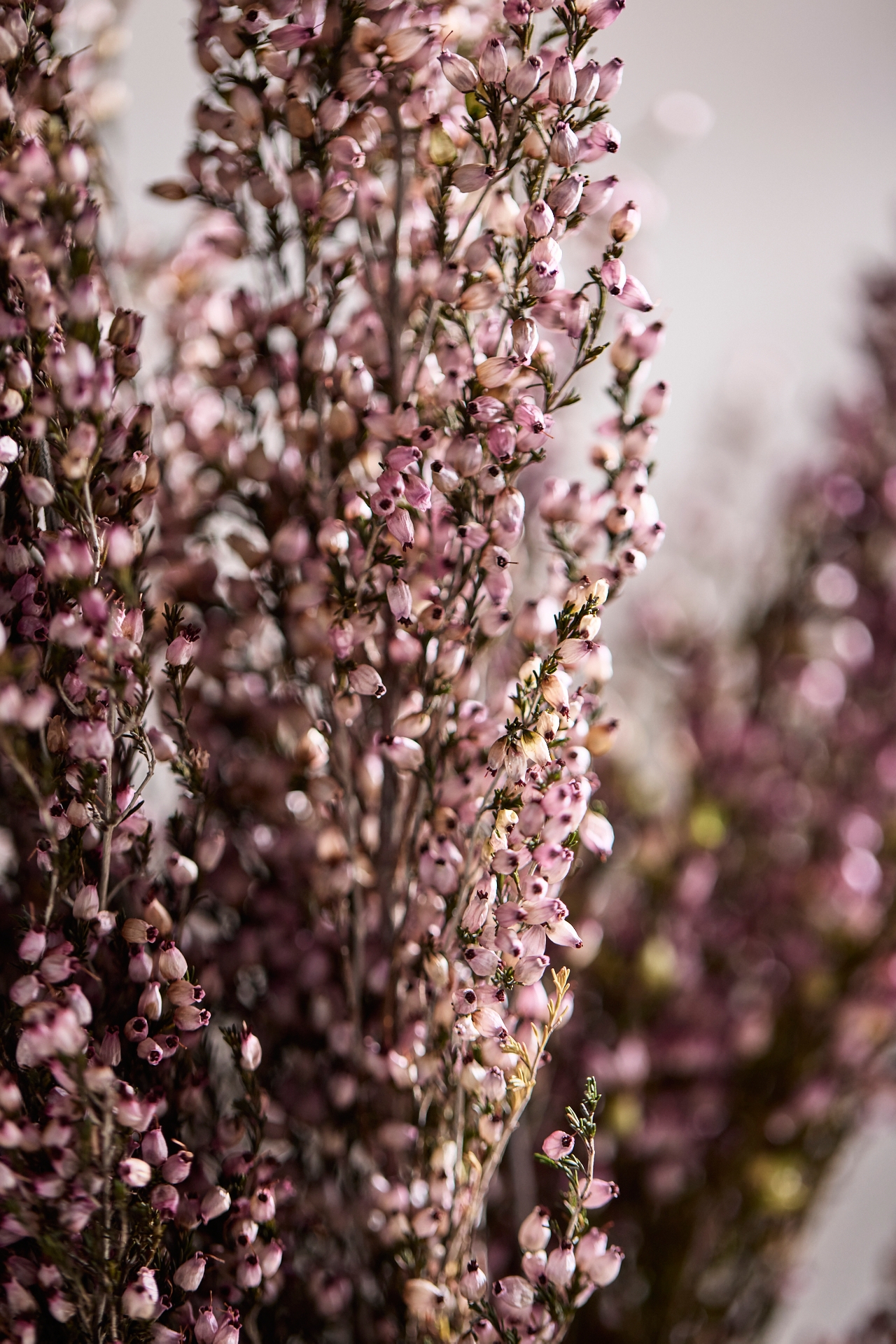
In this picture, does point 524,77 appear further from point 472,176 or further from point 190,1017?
point 190,1017

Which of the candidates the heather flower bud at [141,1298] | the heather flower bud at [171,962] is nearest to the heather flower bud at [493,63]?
the heather flower bud at [171,962]

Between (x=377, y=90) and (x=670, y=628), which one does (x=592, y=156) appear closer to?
(x=377, y=90)

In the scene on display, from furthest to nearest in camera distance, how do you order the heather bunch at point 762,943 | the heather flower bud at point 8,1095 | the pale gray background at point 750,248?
the pale gray background at point 750,248 < the heather bunch at point 762,943 < the heather flower bud at point 8,1095

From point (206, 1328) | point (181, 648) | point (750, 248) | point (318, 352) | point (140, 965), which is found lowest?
point (206, 1328)

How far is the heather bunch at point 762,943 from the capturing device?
2.08 ft

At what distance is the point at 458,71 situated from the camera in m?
0.36

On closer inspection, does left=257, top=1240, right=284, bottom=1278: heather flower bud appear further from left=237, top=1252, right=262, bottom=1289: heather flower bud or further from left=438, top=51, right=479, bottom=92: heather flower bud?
left=438, top=51, right=479, bottom=92: heather flower bud

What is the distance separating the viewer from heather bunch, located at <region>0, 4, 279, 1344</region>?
34 cm

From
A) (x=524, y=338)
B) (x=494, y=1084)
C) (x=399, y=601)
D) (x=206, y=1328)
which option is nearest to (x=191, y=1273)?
(x=206, y=1328)

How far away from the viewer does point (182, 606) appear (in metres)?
0.43

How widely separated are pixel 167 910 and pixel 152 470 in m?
0.18

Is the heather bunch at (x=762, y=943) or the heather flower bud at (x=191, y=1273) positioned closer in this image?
the heather flower bud at (x=191, y=1273)

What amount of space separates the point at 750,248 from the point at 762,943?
2.86 feet

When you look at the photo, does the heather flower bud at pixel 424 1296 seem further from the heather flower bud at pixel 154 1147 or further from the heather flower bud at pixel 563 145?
the heather flower bud at pixel 563 145
